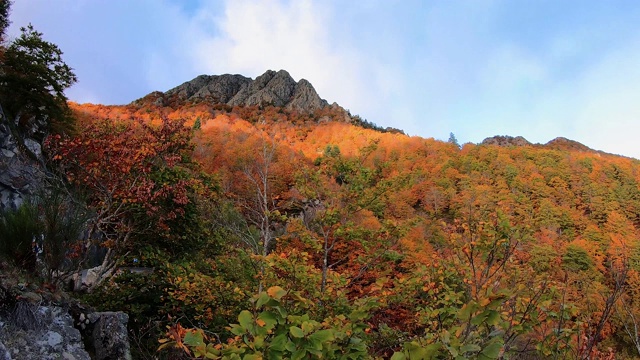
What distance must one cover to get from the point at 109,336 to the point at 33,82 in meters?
18.1

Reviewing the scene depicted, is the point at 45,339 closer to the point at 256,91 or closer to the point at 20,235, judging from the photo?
the point at 20,235

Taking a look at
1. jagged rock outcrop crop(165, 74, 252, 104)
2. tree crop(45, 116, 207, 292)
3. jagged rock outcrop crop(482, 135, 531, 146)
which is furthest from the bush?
jagged rock outcrop crop(482, 135, 531, 146)

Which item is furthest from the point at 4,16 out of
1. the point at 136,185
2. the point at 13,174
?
the point at 136,185

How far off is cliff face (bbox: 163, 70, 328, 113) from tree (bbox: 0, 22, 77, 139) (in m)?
71.8

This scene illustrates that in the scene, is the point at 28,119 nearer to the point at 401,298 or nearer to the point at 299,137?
the point at 401,298

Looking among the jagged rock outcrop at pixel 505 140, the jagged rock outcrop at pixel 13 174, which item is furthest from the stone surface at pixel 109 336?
the jagged rock outcrop at pixel 505 140

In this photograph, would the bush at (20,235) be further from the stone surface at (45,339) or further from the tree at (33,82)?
the tree at (33,82)

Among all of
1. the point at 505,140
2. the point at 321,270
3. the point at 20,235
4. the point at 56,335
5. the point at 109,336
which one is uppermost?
the point at 505,140

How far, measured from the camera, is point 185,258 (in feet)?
26.4


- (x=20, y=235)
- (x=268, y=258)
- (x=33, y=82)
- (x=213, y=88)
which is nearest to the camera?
(x=268, y=258)

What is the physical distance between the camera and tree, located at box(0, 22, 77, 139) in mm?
17203

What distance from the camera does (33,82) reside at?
1778 cm

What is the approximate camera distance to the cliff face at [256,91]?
97250 millimetres

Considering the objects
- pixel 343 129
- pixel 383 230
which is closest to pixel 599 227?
pixel 343 129
